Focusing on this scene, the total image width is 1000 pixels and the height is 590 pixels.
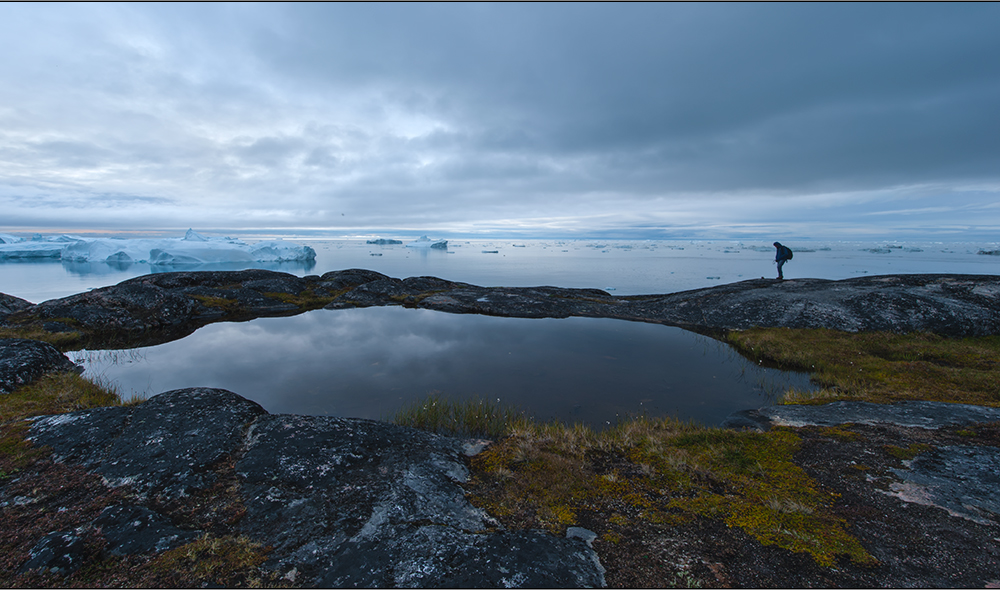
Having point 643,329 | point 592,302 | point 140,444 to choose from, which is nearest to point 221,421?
point 140,444

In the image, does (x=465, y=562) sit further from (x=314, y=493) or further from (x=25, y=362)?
(x=25, y=362)

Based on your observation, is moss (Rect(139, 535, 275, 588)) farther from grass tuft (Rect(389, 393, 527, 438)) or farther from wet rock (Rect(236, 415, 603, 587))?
grass tuft (Rect(389, 393, 527, 438))

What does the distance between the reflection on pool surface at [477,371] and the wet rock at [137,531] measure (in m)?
5.76

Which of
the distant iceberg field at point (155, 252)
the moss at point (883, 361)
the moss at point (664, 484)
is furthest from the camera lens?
the distant iceberg field at point (155, 252)

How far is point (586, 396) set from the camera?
1186 centimetres

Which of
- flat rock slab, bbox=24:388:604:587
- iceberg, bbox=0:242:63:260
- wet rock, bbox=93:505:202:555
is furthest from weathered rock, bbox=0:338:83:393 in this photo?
iceberg, bbox=0:242:63:260

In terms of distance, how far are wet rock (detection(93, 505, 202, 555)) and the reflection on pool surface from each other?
18.9 feet

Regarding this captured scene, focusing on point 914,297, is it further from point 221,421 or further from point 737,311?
point 221,421

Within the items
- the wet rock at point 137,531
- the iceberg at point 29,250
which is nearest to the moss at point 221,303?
the wet rock at point 137,531

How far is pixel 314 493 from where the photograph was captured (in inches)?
225

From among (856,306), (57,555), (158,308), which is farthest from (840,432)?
(158,308)

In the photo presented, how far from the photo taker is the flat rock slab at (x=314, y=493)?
14.1ft

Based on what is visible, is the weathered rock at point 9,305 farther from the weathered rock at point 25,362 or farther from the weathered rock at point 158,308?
the weathered rock at point 25,362

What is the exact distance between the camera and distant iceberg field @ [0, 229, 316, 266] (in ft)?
229
